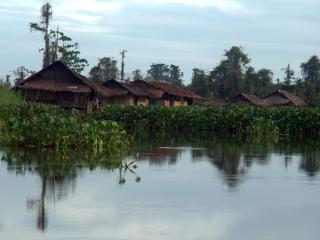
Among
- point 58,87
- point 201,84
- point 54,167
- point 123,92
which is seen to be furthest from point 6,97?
point 201,84

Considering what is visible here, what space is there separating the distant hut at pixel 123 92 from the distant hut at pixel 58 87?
4.20 m

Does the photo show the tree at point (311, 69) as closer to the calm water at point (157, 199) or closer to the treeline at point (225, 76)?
the treeline at point (225, 76)

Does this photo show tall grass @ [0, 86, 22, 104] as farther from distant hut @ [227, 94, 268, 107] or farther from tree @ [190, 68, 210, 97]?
tree @ [190, 68, 210, 97]

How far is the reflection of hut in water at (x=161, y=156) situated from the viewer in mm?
19047

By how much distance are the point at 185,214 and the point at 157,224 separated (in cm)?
99

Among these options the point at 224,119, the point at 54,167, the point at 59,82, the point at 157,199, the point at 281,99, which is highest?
the point at 281,99

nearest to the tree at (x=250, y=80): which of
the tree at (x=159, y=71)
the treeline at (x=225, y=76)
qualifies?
the treeline at (x=225, y=76)

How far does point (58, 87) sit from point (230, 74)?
31.2 metres

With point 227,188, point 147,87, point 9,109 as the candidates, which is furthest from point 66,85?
point 227,188

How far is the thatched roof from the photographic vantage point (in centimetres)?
4472

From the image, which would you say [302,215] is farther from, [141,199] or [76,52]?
[76,52]

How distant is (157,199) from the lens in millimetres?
11758

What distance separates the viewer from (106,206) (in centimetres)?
1077

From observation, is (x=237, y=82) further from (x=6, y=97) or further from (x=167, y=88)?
(x=6, y=97)
